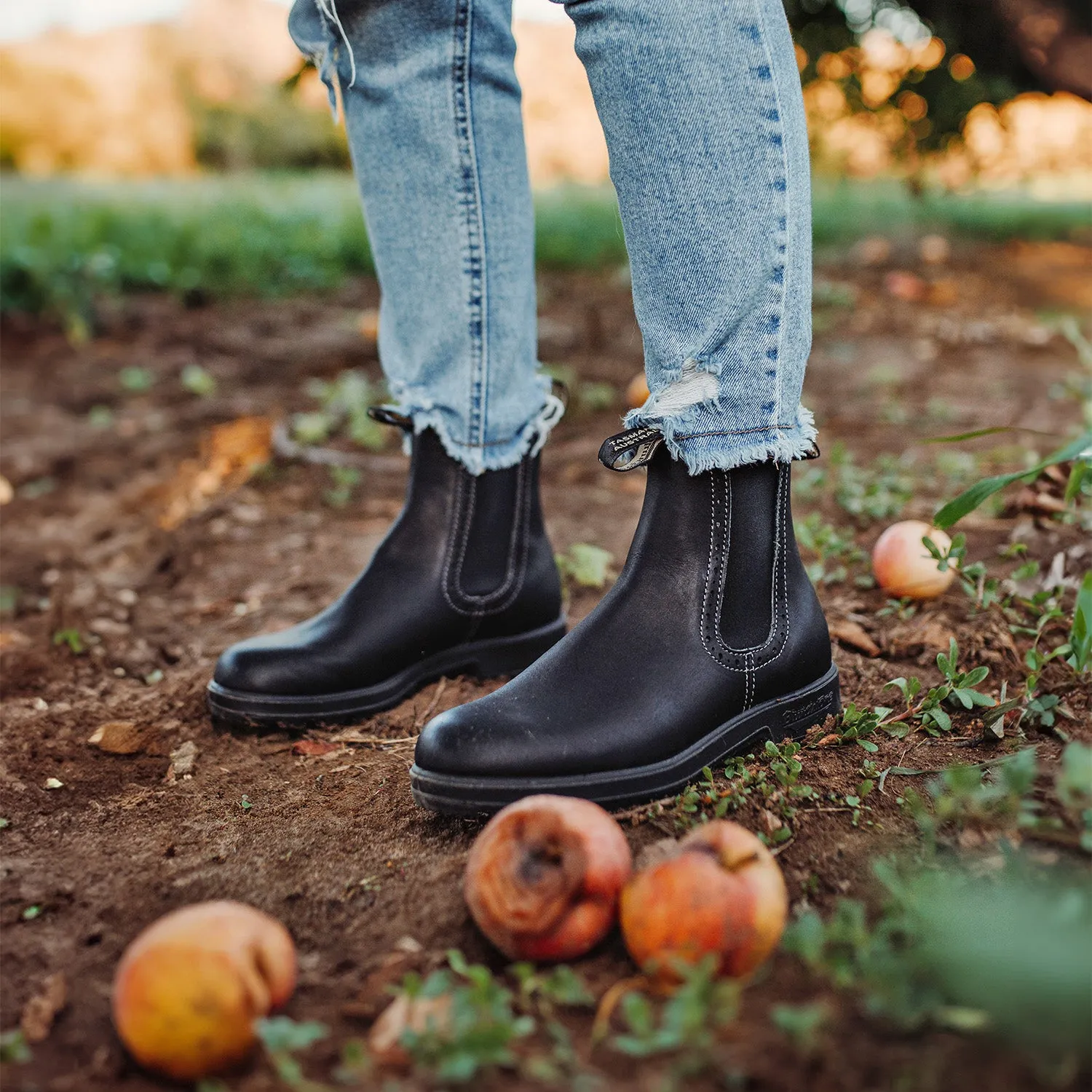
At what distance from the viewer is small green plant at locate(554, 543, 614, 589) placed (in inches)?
80.9

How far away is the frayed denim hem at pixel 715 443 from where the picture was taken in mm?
1197

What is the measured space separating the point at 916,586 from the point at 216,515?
1.78m

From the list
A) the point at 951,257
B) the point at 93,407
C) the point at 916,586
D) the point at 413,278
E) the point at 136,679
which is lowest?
the point at 136,679

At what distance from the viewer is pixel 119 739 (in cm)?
157

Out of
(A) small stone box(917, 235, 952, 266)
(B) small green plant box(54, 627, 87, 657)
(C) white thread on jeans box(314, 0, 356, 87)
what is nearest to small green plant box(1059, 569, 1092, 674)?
(C) white thread on jeans box(314, 0, 356, 87)

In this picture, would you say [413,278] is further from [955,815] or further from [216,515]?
[216,515]

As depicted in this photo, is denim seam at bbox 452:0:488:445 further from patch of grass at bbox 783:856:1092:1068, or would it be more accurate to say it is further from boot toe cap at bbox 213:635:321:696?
patch of grass at bbox 783:856:1092:1068

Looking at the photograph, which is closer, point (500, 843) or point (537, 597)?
point (500, 843)

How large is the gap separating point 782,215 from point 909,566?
2.89 feet

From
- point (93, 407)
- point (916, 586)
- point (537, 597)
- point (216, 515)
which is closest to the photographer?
point (537, 597)

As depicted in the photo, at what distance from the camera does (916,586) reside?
5.95ft

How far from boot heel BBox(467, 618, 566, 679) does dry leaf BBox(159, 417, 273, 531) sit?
1.32 metres

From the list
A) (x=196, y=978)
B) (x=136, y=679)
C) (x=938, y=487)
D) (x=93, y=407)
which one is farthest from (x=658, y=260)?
(x=93, y=407)

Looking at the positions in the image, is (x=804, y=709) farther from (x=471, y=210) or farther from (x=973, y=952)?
(x=471, y=210)
